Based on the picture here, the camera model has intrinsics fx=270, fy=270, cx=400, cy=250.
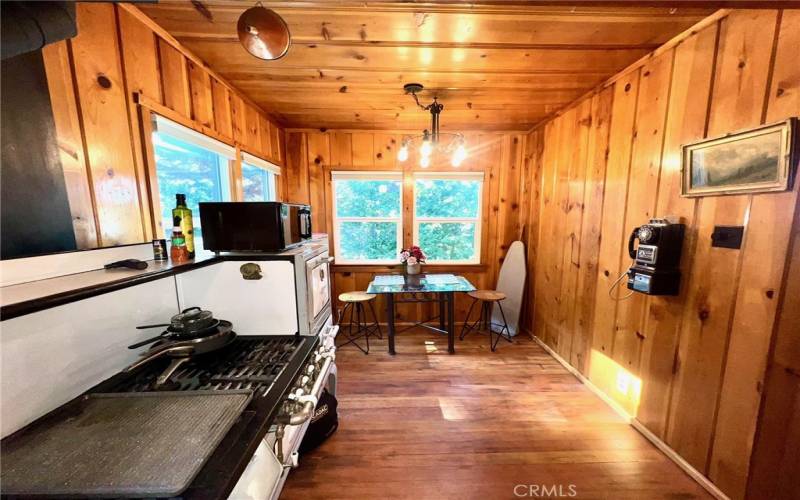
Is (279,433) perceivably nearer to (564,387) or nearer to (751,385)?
(751,385)

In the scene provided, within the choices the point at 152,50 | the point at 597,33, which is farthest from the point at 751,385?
the point at 152,50

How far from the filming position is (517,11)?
1.34 m

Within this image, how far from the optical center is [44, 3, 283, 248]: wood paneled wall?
1.02 m

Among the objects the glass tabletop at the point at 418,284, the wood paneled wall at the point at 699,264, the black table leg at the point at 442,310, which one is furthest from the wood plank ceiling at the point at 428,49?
the black table leg at the point at 442,310

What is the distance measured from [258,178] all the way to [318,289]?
1828mm

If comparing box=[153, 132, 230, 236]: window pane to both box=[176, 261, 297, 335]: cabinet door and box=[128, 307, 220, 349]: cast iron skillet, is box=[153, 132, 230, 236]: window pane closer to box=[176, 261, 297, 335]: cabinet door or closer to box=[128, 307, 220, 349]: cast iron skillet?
box=[176, 261, 297, 335]: cabinet door

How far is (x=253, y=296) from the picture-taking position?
52.5 inches

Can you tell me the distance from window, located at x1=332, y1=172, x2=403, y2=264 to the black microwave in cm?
200

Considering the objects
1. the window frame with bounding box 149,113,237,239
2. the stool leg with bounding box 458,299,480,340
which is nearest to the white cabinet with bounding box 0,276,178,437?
the window frame with bounding box 149,113,237,239

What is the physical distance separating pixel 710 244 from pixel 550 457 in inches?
57.3

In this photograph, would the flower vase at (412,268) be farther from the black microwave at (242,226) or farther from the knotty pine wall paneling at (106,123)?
the knotty pine wall paneling at (106,123)

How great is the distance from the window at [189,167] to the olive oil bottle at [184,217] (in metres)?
0.26

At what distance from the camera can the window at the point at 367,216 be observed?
331 cm

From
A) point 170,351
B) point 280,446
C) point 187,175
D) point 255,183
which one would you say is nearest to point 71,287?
point 170,351
